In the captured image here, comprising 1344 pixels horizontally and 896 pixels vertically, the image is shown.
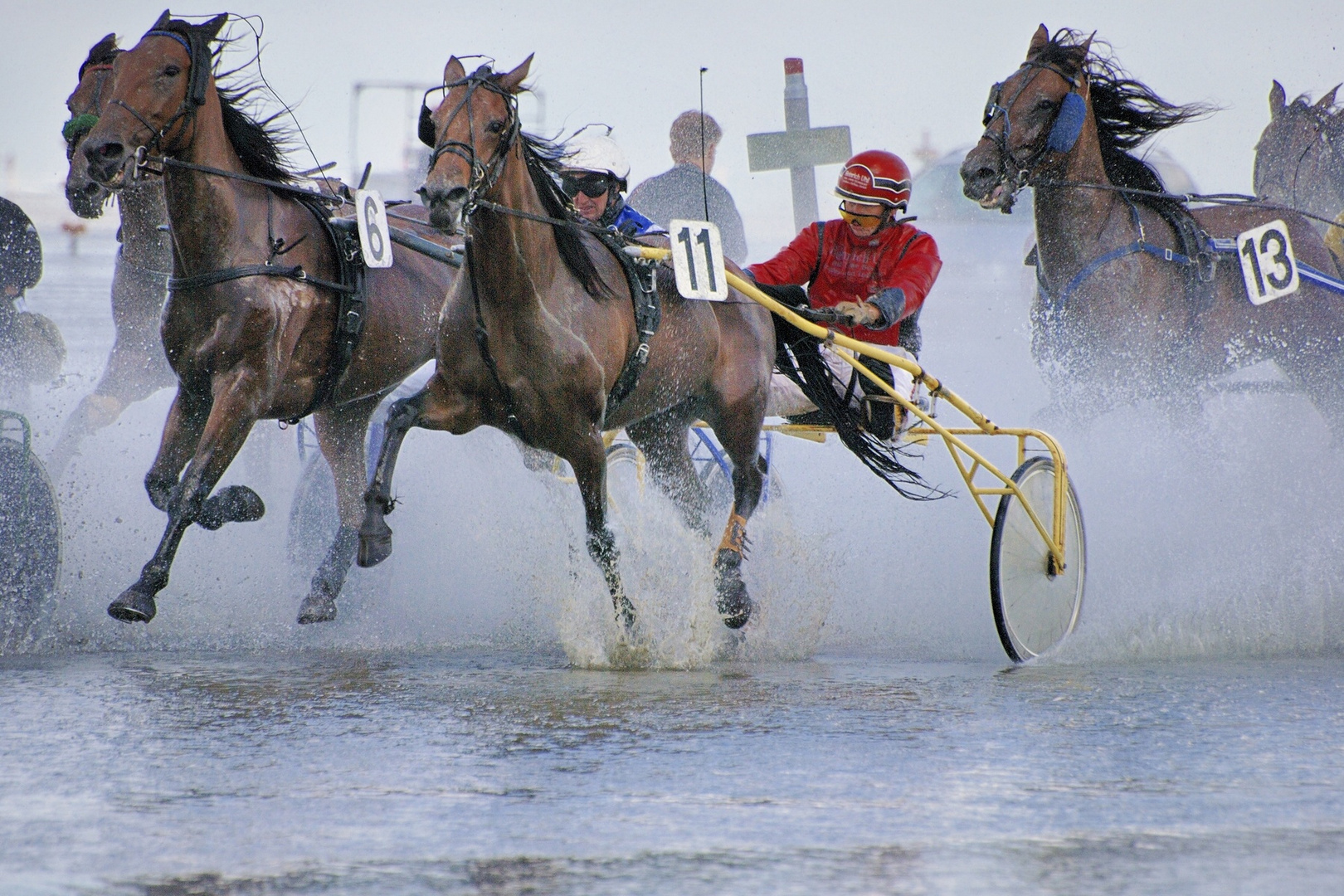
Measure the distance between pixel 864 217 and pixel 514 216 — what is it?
173cm

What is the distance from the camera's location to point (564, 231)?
539 cm

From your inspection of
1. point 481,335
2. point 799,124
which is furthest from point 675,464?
point 799,124

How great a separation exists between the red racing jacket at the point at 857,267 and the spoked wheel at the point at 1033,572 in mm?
807

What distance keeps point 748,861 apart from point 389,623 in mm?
4477

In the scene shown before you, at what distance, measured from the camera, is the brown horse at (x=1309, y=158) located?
10383 mm

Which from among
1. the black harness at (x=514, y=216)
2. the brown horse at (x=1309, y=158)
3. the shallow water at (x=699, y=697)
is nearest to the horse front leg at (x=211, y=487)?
the shallow water at (x=699, y=697)

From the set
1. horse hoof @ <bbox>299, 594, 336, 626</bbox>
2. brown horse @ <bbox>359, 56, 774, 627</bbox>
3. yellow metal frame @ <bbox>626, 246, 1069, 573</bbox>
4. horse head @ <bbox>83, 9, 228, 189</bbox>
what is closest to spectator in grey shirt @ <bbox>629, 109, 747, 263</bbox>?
yellow metal frame @ <bbox>626, 246, 1069, 573</bbox>

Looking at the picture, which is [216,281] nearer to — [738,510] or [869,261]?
[738,510]

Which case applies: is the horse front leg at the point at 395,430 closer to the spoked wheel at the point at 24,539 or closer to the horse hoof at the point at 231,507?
the horse hoof at the point at 231,507

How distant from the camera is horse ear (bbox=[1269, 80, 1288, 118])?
10641 millimetres

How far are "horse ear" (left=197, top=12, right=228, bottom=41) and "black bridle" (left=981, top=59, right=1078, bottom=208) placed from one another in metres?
3.08

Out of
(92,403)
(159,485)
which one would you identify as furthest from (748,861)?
(92,403)

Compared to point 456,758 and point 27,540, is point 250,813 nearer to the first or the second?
point 456,758

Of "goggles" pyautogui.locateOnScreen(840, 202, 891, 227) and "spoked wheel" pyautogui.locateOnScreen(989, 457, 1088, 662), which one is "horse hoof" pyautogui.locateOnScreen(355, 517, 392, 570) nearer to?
"spoked wheel" pyautogui.locateOnScreen(989, 457, 1088, 662)
